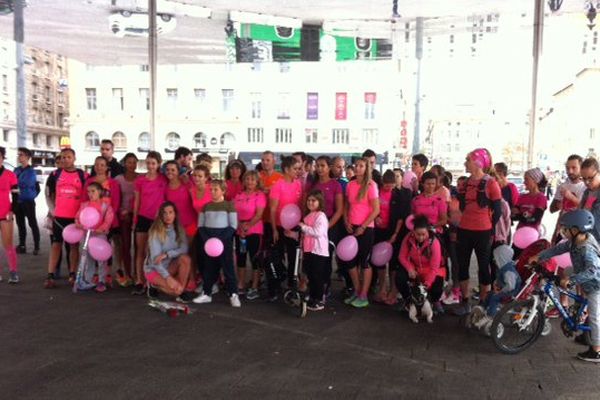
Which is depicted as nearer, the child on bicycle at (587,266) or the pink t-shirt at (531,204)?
the child on bicycle at (587,266)

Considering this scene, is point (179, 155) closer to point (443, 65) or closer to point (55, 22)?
point (55, 22)

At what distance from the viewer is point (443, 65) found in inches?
528

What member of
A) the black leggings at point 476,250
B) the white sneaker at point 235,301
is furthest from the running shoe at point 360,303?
the white sneaker at point 235,301

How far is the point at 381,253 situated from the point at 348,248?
47 cm

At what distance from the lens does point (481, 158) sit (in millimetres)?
5398

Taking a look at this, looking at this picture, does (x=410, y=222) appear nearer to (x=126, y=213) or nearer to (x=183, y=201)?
(x=183, y=201)

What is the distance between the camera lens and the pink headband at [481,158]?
5.39 meters

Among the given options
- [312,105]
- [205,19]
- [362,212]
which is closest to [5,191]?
[362,212]

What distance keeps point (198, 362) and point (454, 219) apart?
331 centimetres

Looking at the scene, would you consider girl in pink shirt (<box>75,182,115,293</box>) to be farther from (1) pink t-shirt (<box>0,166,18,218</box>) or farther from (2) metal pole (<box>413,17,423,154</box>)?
(2) metal pole (<box>413,17,423,154</box>)

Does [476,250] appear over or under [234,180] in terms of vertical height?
under

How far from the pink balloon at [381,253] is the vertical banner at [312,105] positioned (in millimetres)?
42913

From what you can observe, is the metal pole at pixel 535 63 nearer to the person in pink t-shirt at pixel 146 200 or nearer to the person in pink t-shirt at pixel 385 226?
the person in pink t-shirt at pixel 385 226

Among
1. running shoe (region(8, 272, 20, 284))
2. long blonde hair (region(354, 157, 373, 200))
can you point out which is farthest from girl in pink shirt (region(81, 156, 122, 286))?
long blonde hair (region(354, 157, 373, 200))
